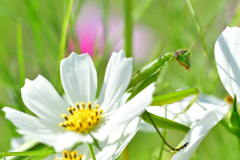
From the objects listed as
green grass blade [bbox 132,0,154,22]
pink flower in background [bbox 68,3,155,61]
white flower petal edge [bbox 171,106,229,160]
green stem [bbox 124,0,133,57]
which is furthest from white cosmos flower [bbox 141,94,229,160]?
pink flower in background [bbox 68,3,155,61]

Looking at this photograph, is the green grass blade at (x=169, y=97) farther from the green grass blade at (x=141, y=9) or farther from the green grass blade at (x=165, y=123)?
the green grass blade at (x=141, y=9)

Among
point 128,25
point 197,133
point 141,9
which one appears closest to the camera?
point 197,133

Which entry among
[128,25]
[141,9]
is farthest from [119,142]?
[141,9]

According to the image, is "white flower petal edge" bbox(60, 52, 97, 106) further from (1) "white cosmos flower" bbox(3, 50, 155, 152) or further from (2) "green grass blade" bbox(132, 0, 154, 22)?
(2) "green grass blade" bbox(132, 0, 154, 22)

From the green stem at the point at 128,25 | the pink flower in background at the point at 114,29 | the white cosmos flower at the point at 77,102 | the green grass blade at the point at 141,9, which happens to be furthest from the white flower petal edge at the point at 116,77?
the pink flower in background at the point at 114,29

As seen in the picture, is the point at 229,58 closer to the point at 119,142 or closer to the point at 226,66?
the point at 226,66

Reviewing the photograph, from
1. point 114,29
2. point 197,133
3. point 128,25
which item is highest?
point 114,29

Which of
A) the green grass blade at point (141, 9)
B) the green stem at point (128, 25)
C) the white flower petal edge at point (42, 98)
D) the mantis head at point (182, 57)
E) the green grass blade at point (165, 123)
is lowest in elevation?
the green grass blade at point (165, 123)
